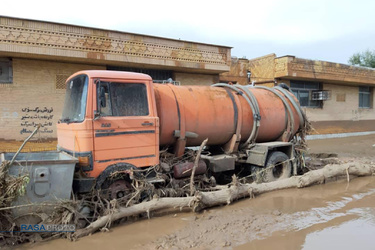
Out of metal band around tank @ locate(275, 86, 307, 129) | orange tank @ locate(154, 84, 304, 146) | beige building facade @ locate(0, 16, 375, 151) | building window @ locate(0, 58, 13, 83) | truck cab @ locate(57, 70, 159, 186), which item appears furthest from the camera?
building window @ locate(0, 58, 13, 83)

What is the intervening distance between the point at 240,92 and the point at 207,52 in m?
6.26

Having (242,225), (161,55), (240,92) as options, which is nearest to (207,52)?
(161,55)

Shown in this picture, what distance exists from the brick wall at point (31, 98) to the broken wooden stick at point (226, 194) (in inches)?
270

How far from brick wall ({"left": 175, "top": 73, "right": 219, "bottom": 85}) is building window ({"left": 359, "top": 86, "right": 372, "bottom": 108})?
13.6 meters

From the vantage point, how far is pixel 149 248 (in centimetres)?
369

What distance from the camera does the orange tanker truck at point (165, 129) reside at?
14.7 feet

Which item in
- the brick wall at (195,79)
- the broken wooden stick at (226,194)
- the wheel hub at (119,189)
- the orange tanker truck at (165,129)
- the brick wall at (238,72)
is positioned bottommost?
the broken wooden stick at (226,194)

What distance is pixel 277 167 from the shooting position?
23.7 ft

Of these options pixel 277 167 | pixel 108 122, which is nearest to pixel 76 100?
pixel 108 122

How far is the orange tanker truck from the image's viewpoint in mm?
4473

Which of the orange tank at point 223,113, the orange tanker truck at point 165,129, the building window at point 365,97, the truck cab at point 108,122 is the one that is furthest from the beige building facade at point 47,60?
the building window at point 365,97

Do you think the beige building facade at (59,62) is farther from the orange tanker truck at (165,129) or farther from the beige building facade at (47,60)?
the orange tanker truck at (165,129)

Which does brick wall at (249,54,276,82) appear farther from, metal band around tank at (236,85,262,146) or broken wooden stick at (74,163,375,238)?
metal band around tank at (236,85,262,146)

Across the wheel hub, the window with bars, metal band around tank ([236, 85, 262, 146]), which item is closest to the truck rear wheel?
metal band around tank ([236, 85, 262, 146])
